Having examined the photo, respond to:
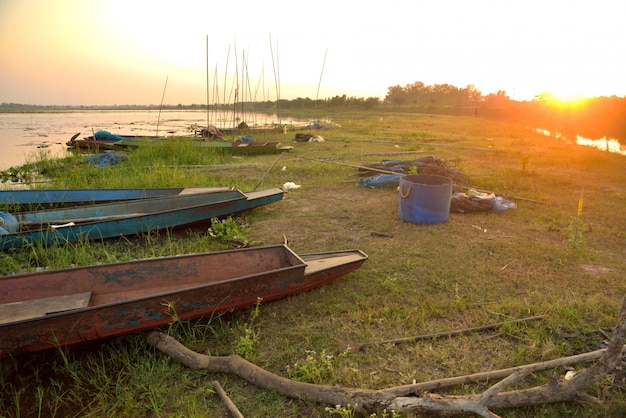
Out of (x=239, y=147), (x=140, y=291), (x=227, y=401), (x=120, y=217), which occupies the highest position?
(x=239, y=147)

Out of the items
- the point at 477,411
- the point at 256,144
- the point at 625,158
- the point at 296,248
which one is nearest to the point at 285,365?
the point at 477,411

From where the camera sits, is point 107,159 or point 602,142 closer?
point 107,159

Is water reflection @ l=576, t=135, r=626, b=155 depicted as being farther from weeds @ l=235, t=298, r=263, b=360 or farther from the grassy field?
weeds @ l=235, t=298, r=263, b=360

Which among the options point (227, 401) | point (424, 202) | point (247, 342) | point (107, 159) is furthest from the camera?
point (107, 159)

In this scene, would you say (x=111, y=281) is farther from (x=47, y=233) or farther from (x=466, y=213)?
(x=466, y=213)

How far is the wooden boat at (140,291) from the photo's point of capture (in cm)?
226

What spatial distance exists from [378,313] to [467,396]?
109cm

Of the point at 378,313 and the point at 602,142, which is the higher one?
the point at 602,142

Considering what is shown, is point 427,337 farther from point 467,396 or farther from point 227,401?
point 227,401

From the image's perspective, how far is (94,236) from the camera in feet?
14.3

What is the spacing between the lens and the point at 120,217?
450 centimetres

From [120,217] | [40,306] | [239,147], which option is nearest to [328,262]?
[40,306]

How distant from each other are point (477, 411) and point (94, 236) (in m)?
4.34

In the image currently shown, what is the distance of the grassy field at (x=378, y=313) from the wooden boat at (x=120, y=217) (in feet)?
A: 0.55
